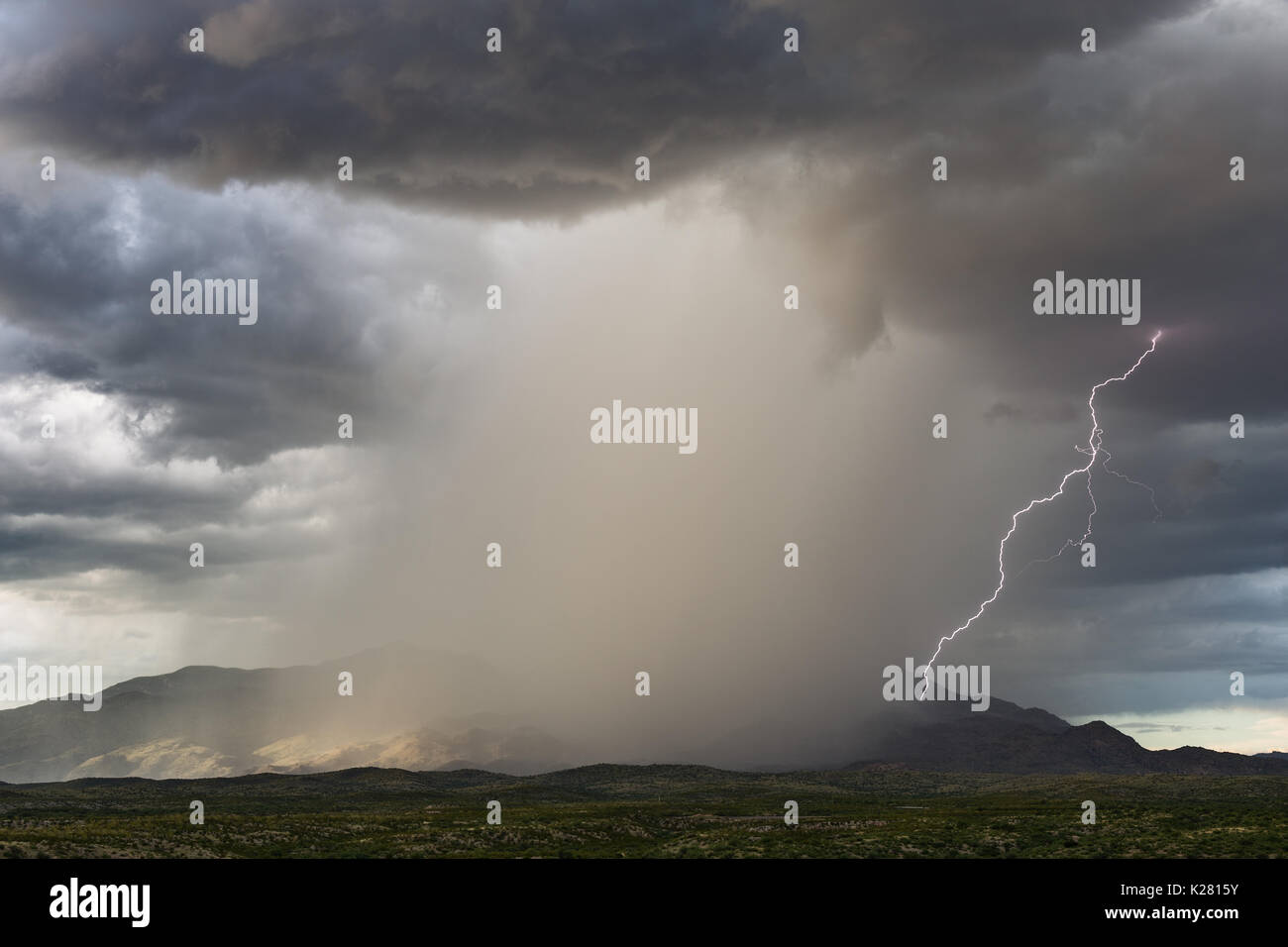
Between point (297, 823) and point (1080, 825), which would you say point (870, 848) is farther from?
point (297, 823)
